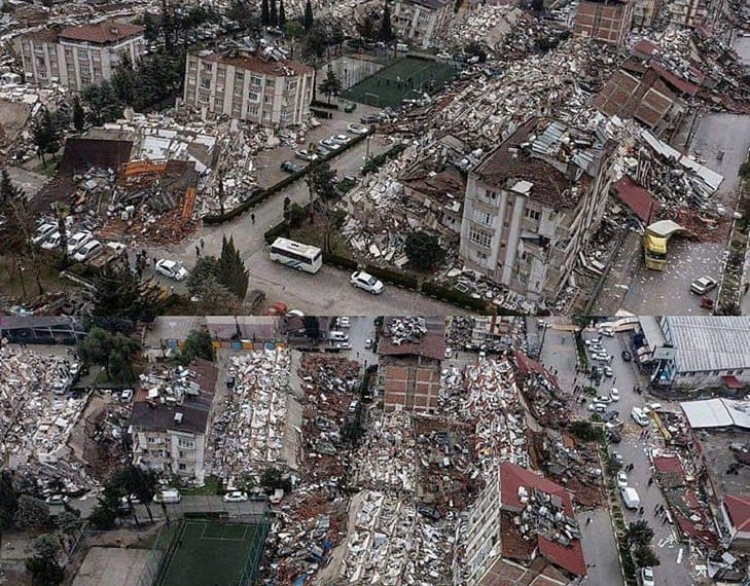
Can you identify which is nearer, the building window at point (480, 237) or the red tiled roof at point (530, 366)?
the red tiled roof at point (530, 366)

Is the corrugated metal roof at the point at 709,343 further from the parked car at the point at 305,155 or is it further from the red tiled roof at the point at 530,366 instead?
the parked car at the point at 305,155

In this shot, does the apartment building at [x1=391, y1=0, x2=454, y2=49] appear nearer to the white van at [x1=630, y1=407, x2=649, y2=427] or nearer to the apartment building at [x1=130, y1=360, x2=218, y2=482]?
the white van at [x1=630, y1=407, x2=649, y2=427]

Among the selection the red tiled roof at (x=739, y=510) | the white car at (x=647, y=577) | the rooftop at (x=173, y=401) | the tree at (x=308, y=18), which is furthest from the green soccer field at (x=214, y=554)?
the tree at (x=308, y=18)

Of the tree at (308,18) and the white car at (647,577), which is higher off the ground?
the tree at (308,18)

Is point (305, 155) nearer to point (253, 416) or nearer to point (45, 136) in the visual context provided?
point (45, 136)

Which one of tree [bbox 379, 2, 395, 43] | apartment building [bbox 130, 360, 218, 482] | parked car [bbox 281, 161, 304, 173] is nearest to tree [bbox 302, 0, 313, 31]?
tree [bbox 379, 2, 395, 43]

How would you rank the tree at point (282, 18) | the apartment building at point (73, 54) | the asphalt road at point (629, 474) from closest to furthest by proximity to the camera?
the asphalt road at point (629, 474) → the apartment building at point (73, 54) → the tree at point (282, 18)

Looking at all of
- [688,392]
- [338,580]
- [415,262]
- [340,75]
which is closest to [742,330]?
[688,392]
